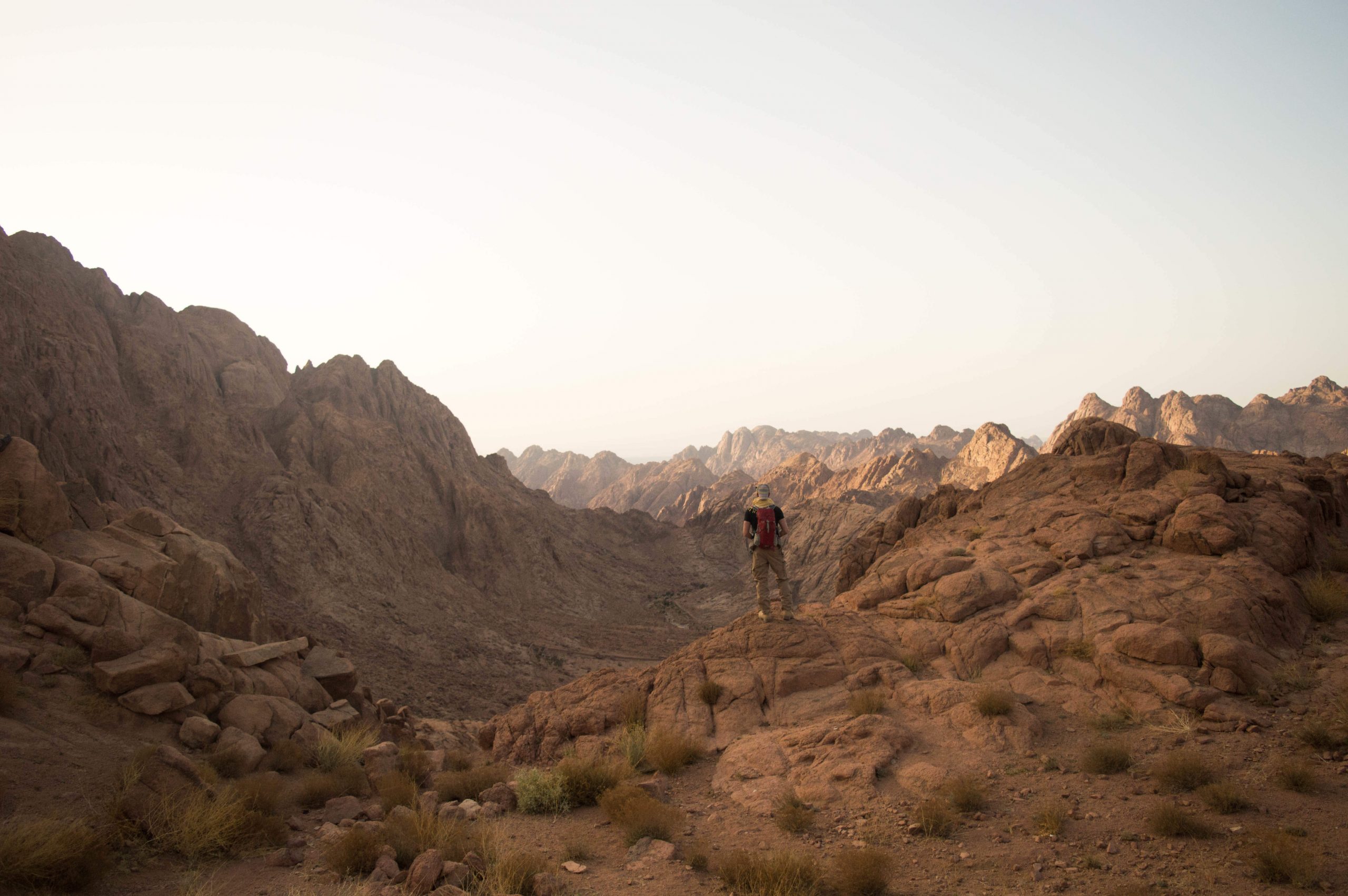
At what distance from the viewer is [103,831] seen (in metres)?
6.78

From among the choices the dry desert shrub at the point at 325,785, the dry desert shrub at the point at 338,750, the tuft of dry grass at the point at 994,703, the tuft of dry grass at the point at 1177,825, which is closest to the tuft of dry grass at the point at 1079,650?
the tuft of dry grass at the point at 994,703

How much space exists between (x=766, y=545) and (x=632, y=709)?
373 centimetres

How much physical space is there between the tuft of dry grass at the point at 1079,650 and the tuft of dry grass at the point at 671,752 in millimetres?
5295

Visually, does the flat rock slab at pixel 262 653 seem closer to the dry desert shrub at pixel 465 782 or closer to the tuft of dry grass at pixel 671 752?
the dry desert shrub at pixel 465 782

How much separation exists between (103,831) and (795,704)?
8.17m

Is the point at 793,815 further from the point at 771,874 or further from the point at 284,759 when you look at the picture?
the point at 284,759

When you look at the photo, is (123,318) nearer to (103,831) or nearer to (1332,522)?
(103,831)

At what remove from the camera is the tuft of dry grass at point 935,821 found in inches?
271

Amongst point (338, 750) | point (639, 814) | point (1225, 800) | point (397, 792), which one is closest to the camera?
point (1225, 800)

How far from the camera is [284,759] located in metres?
10.6

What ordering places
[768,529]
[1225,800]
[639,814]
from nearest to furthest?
[1225,800] → [639,814] → [768,529]

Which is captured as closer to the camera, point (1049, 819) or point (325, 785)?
point (1049, 819)

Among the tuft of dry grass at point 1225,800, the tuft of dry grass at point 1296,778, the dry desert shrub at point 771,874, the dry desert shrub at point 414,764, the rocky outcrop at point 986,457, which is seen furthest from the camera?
the rocky outcrop at point 986,457

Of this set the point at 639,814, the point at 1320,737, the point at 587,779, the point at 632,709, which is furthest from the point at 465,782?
the point at 1320,737
